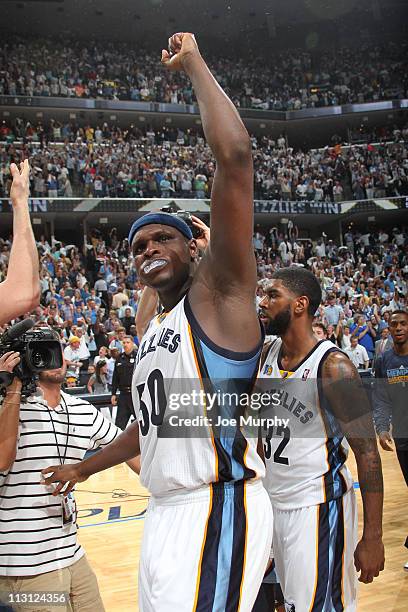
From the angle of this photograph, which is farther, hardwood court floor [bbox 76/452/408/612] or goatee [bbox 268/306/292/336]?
hardwood court floor [bbox 76/452/408/612]

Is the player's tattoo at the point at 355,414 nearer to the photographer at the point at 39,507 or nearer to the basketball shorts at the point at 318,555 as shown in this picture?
the basketball shorts at the point at 318,555

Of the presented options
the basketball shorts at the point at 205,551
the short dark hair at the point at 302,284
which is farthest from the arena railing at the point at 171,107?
the basketball shorts at the point at 205,551

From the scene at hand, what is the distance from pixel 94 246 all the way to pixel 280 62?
15.8m

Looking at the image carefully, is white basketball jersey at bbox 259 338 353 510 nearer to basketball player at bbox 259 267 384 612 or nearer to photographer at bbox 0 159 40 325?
basketball player at bbox 259 267 384 612

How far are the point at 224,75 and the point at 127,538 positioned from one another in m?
26.9

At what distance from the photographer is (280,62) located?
3162cm

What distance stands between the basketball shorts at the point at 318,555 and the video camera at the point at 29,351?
1.26 meters

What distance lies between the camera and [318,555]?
295cm

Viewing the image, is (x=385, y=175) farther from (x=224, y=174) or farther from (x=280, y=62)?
(x=224, y=174)

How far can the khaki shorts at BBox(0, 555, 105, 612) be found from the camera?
2.71 meters

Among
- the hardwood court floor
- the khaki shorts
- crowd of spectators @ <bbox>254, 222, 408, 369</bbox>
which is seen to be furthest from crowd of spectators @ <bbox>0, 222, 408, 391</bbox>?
the khaki shorts

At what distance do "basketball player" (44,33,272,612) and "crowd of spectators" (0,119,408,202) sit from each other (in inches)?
767

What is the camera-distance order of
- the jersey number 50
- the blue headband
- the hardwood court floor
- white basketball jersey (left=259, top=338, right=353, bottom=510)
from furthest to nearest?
the hardwood court floor < white basketball jersey (left=259, top=338, right=353, bottom=510) < the blue headband < the jersey number 50

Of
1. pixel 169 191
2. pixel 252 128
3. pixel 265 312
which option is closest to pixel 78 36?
pixel 252 128
